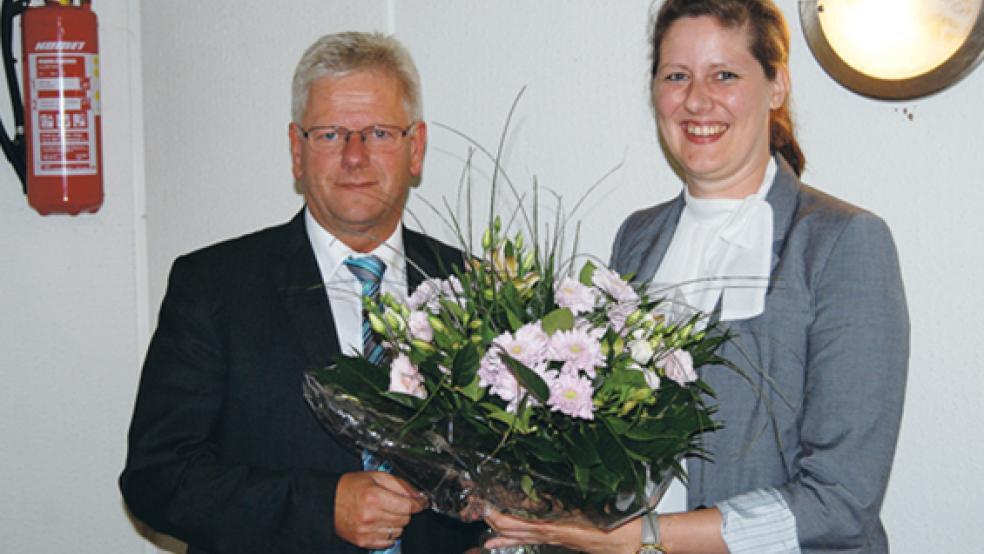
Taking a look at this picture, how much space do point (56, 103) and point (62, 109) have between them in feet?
0.07

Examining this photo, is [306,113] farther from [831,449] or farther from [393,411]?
[831,449]

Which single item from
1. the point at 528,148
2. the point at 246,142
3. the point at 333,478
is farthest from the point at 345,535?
the point at 246,142

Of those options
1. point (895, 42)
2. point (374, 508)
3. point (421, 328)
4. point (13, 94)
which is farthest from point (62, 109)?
point (895, 42)

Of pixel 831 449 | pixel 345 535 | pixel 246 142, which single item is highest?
pixel 246 142


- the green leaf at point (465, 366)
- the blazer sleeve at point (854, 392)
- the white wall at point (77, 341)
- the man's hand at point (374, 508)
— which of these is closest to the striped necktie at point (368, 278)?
the man's hand at point (374, 508)

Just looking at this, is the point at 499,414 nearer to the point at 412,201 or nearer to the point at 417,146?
the point at 417,146

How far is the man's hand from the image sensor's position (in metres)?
1.88

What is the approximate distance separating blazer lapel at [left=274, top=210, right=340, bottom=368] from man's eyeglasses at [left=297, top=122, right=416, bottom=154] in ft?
0.66

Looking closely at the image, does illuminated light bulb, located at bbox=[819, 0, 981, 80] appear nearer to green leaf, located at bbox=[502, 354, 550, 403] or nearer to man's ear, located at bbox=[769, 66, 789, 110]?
man's ear, located at bbox=[769, 66, 789, 110]

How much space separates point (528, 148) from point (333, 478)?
3.61 ft

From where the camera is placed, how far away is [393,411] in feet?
5.39

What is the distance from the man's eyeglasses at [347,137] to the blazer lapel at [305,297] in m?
0.20

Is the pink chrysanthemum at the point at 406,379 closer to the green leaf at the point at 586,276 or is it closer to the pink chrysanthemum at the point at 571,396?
the pink chrysanthemum at the point at 571,396

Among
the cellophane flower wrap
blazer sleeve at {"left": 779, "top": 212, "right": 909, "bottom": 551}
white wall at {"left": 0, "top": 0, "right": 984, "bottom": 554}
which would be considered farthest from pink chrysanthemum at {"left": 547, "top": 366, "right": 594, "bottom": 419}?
white wall at {"left": 0, "top": 0, "right": 984, "bottom": 554}
